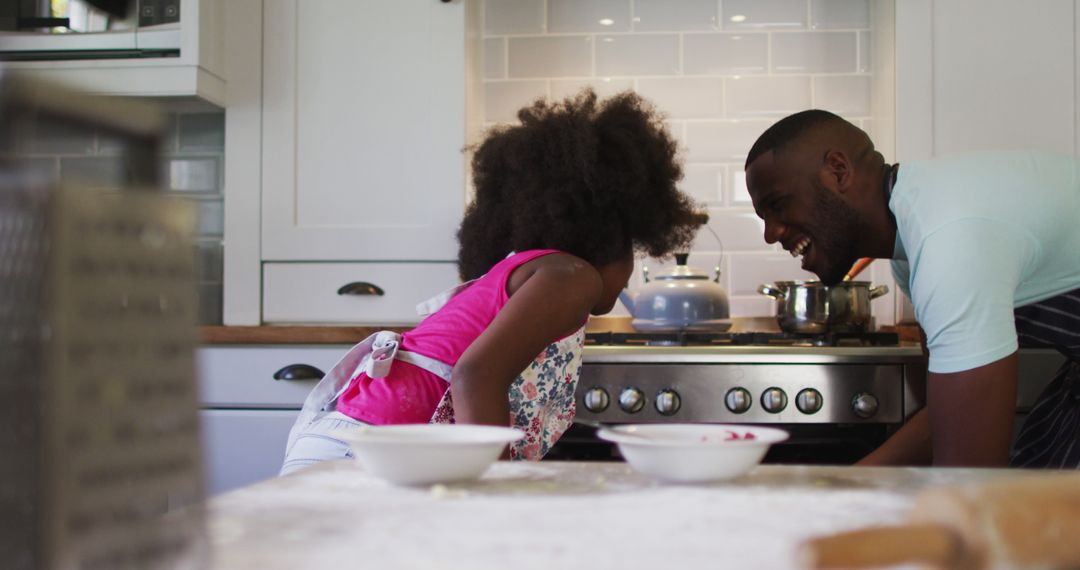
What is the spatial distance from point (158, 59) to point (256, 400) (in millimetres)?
773

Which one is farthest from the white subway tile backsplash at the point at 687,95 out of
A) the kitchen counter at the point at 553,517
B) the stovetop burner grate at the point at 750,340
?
the kitchen counter at the point at 553,517

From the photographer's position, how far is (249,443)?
1962 millimetres

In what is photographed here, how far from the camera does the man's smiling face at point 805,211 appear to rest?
4.86ft

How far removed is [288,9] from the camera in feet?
7.02

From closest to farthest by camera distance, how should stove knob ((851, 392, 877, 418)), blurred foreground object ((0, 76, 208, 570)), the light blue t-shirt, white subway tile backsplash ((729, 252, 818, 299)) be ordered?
blurred foreground object ((0, 76, 208, 570))
the light blue t-shirt
stove knob ((851, 392, 877, 418))
white subway tile backsplash ((729, 252, 818, 299))

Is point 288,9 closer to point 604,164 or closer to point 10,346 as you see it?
point 604,164

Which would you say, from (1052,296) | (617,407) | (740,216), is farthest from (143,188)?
(740,216)

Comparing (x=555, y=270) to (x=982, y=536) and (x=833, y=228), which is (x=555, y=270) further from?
(x=982, y=536)

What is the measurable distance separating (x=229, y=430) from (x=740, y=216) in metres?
1.30

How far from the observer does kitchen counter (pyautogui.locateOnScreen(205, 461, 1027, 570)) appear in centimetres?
43

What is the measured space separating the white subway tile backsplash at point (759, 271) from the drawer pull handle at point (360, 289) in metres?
0.88


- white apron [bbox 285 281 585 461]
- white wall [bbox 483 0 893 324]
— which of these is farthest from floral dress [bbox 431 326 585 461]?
white wall [bbox 483 0 893 324]

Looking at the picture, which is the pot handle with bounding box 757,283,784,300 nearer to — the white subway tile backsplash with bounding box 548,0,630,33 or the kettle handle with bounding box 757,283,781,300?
the kettle handle with bounding box 757,283,781,300

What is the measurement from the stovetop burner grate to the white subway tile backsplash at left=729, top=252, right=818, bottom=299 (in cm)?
40
